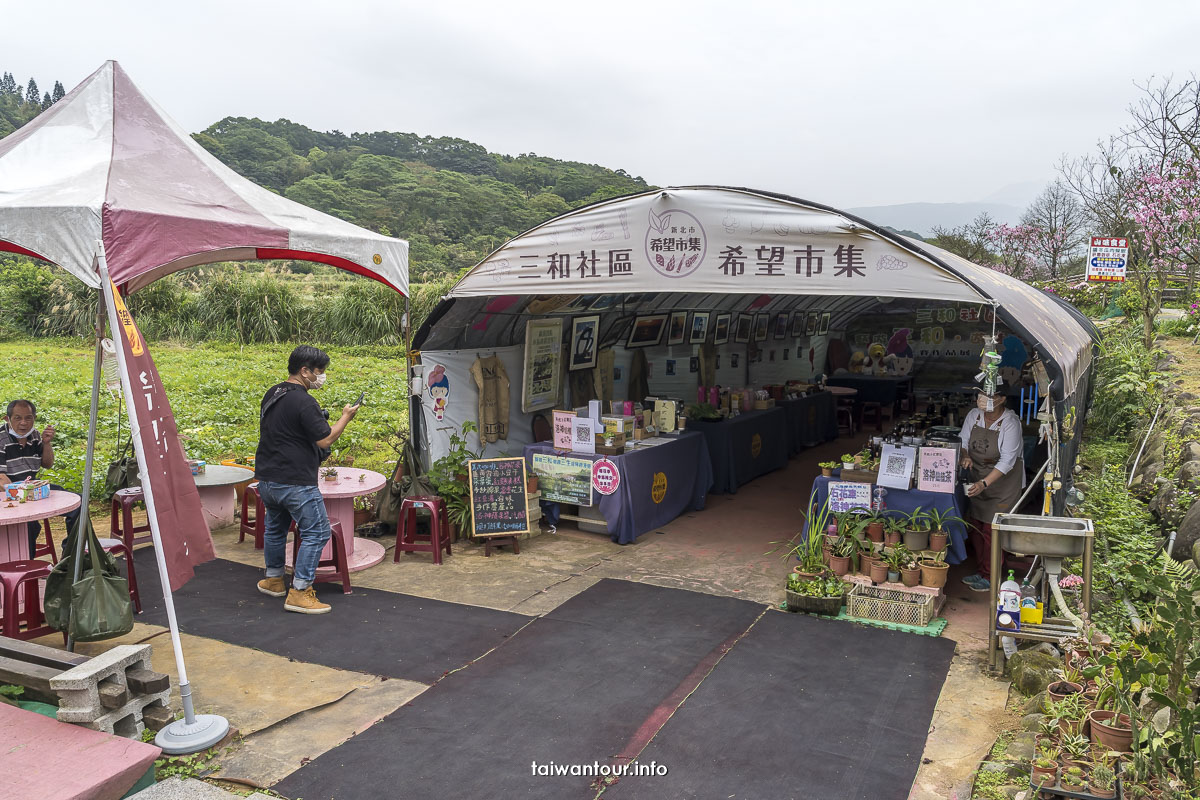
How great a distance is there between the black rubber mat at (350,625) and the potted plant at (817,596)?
187cm

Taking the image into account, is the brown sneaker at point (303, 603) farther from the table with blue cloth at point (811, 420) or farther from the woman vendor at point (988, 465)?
the table with blue cloth at point (811, 420)

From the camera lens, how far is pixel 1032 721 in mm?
3873

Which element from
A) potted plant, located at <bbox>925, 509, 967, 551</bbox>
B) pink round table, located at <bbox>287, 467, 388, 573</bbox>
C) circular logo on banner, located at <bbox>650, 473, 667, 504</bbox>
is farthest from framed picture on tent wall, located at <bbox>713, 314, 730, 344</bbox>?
pink round table, located at <bbox>287, 467, 388, 573</bbox>

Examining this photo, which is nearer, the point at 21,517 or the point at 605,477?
the point at 21,517

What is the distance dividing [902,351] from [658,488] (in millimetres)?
8452

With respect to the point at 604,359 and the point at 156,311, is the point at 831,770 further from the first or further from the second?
the point at 156,311

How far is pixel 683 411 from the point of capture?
8820mm

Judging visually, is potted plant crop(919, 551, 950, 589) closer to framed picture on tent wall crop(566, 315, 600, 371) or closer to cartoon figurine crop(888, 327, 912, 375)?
framed picture on tent wall crop(566, 315, 600, 371)

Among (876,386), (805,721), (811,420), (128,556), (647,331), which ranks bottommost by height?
(805,721)

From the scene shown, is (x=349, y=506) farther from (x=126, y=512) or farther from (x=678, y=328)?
(x=678, y=328)

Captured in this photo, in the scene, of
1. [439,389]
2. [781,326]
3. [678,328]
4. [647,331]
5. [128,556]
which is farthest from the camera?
[781,326]

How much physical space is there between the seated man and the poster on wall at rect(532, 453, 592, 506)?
12.2ft

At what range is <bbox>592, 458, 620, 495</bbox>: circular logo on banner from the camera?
287 inches

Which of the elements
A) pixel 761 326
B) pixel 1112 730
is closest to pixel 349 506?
pixel 1112 730
